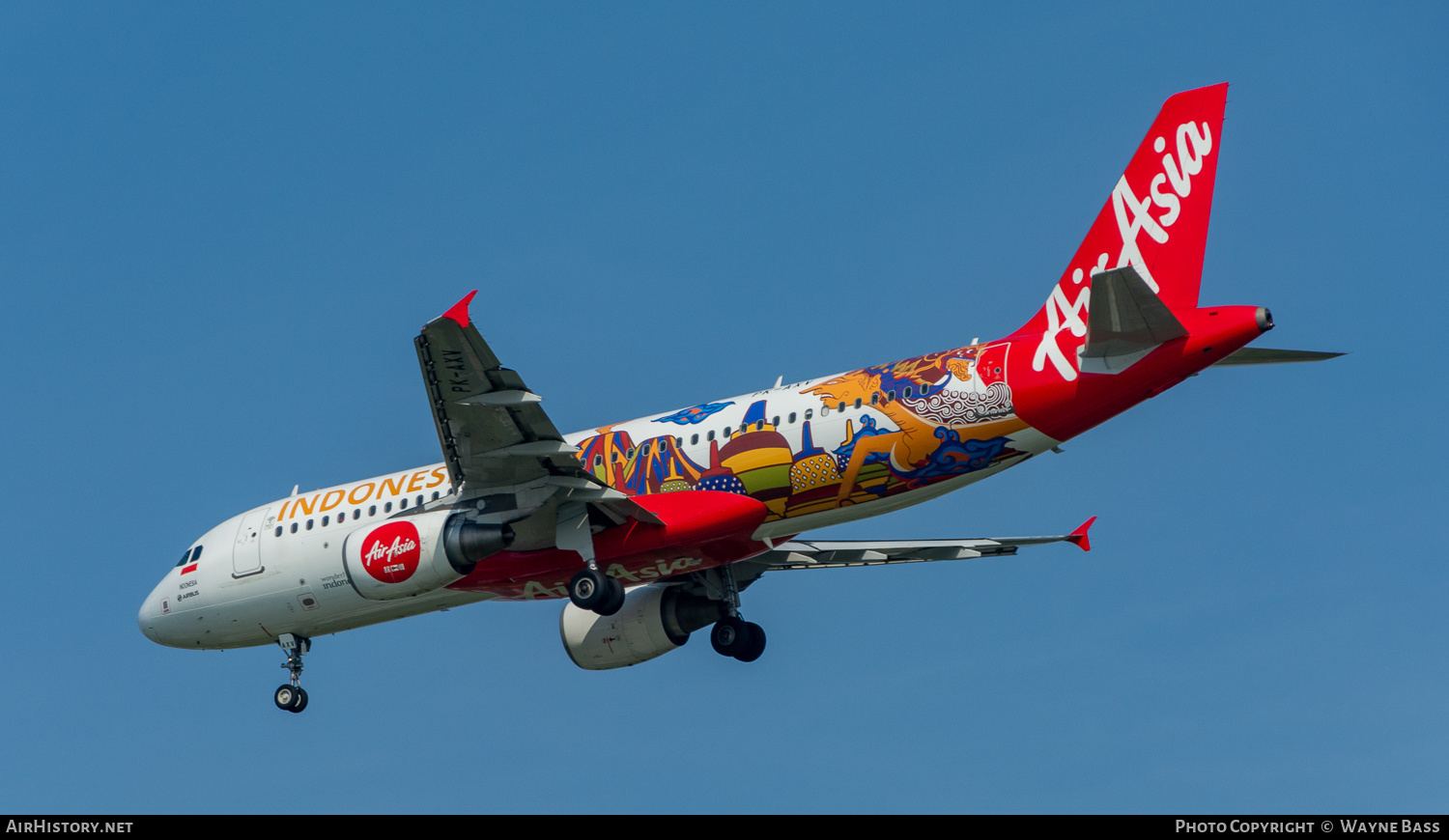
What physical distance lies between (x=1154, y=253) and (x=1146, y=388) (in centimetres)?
239

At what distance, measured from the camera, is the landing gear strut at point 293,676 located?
31031mm

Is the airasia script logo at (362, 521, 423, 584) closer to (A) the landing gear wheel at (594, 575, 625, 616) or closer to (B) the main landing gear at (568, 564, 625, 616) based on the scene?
(B) the main landing gear at (568, 564, 625, 616)

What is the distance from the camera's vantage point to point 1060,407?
2575 centimetres

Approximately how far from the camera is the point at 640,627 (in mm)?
32656

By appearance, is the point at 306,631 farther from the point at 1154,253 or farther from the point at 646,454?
the point at 1154,253

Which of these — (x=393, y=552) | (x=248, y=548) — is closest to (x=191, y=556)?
(x=248, y=548)

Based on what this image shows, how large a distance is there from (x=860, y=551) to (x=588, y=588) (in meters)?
7.73

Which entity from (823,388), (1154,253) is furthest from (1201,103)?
(823,388)

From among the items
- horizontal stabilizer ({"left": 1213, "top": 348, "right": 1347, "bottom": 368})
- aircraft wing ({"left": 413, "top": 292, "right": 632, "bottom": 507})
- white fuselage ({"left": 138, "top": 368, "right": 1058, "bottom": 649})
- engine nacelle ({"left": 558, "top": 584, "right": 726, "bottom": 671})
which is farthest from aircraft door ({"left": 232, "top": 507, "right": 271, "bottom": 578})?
horizontal stabilizer ({"left": 1213, "top": 348, "right": 1347, "bottom": 368})

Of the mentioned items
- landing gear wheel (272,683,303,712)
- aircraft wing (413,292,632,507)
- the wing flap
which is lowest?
landing gear wheel (272,683,303,712)

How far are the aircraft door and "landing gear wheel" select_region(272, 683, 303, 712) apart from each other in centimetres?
235

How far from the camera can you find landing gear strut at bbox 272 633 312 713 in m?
31.0

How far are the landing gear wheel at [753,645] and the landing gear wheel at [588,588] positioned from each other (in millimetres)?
5437

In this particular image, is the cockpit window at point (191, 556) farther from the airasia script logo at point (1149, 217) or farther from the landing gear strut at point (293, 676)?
the airasia script logo at point (1149, 217)
